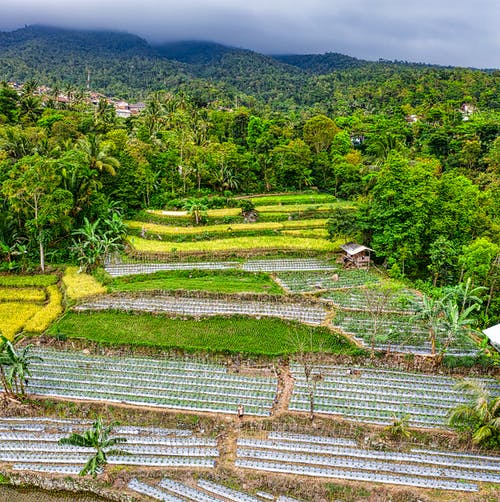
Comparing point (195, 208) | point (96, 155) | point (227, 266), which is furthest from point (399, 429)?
point (96, 155)

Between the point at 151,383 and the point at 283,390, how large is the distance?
627cm

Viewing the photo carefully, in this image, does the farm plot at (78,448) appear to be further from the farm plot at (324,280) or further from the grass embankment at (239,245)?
the grass embankment at (239,245)

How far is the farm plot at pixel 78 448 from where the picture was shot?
15916mm

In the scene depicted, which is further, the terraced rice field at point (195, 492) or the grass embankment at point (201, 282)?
the grass embankment at point (201, 282)

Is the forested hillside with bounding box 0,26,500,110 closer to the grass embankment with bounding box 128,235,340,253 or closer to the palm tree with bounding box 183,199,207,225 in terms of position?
the palm tree with bounding box 183,199,207,225

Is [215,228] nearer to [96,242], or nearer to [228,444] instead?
[96,242]

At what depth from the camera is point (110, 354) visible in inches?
888

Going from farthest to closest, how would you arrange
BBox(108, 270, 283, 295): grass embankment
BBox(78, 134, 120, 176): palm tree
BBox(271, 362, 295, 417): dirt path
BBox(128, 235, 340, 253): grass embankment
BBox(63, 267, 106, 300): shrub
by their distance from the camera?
BBox(78, 134, 120, 176): palm tree, BBox(128, 235, 340, 253): grass embankment, BBox(108, 270, 283, 295): grass embankment, BBox(63, 267, 106, 300): shrub, BBox(271, 362, 295, 417): dirt path

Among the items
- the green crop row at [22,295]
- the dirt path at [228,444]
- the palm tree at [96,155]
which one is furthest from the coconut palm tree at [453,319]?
the palm tree at [96,155]

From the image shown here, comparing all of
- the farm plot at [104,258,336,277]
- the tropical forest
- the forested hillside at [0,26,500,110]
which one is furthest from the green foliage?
the forested hillside at [0,26,500,110]

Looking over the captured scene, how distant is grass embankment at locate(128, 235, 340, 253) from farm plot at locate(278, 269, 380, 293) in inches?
152

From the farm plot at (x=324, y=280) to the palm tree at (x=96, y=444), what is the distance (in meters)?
15.2

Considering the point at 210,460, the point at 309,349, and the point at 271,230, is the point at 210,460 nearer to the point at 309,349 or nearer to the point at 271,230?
the point at 309,349

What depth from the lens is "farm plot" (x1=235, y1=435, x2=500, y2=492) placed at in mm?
15094
